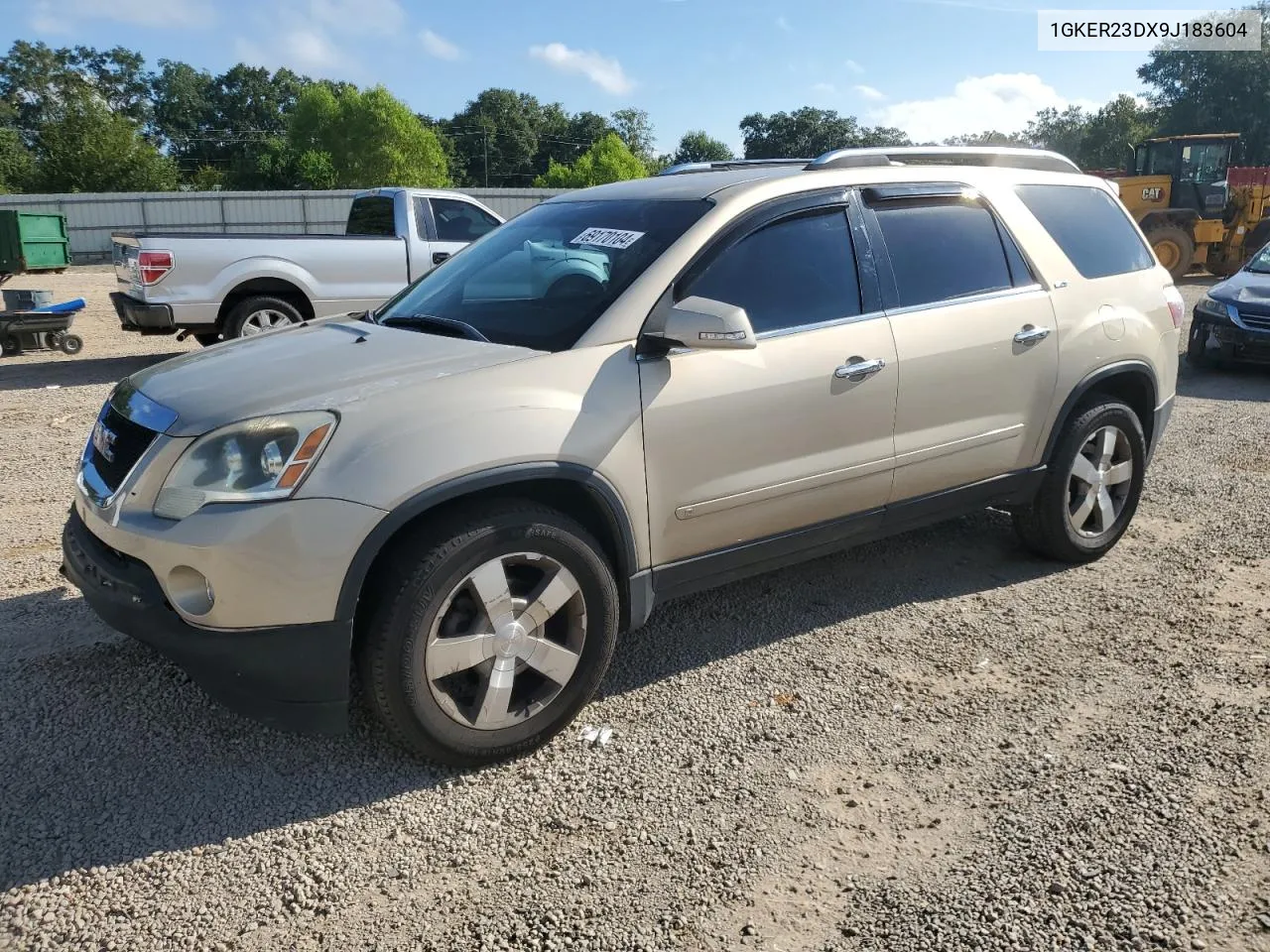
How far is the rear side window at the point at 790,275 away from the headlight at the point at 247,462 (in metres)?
1.37

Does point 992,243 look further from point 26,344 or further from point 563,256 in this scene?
point 26,344

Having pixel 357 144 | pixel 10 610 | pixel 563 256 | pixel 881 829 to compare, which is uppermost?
pixel 357 144

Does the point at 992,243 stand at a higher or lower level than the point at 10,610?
higher

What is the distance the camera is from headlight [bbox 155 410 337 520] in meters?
2.76

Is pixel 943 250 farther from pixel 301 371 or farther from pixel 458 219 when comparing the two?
pixel 458 219

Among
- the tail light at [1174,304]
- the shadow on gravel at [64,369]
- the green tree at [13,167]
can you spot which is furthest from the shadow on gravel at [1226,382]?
the green tree at [13,167]

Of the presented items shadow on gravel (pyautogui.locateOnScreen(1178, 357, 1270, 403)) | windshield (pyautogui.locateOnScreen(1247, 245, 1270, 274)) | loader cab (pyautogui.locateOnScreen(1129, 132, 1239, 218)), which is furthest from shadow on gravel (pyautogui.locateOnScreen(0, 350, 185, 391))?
loader cab (pyautogui.locateOnScreen(1129, 132, 1239, 218))

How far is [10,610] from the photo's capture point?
4188 mm

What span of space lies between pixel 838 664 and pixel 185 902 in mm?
2348

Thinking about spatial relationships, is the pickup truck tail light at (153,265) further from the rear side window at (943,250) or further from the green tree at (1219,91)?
the green tree at (1219,91)

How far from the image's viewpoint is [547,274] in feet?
12.5

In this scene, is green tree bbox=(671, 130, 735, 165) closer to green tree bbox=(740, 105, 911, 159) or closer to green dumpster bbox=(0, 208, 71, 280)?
green tree bbox=(740, 105, 911, 159)

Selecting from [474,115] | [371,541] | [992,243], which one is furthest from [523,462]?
[474,115]

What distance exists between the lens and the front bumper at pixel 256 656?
276 centimetres
